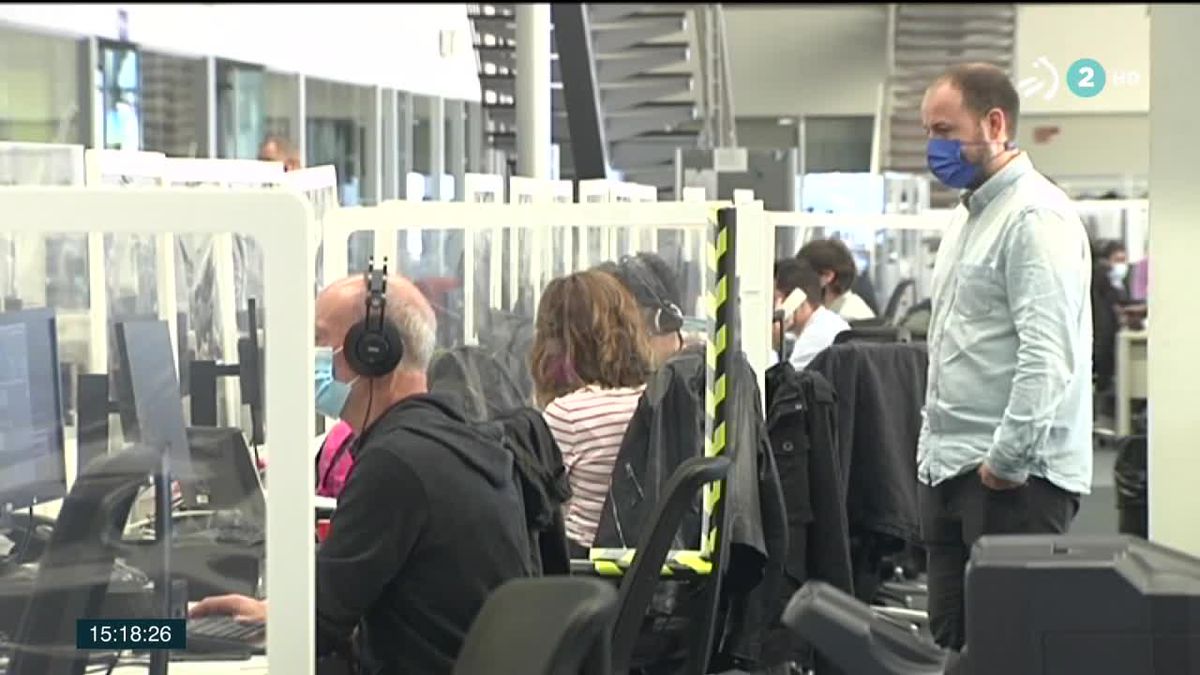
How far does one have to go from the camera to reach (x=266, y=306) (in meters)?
2.00

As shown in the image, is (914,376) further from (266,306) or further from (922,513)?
(266,306)

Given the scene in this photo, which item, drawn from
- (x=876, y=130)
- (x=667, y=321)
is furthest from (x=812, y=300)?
(x=876, y=130)

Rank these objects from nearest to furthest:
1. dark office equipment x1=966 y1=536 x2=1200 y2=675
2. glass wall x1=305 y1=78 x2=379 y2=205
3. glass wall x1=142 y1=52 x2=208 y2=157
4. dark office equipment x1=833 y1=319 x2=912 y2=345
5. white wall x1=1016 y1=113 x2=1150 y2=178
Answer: dark office equipment x1=966 y1=536 x2=1200 y2=675, dark office equipment x1=833 y1=319 x2=912 y2=345, white wall x1=1016 y1=113 x2=1150 y2=178, glass wall x1=142 y1=52 x2=208 y2=157, glass wall x1=305 y1=78 x2=379 y2=205

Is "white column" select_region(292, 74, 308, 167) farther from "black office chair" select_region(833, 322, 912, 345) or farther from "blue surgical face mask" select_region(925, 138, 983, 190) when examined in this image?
"blue surgical face mask" select_region(925, 138, 983, 190)

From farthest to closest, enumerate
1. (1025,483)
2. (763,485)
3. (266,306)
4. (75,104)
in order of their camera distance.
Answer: (75,104) < (763,485) < (1025,483) < (266,306)

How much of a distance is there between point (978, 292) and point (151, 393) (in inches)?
61.1

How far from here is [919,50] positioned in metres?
15.2

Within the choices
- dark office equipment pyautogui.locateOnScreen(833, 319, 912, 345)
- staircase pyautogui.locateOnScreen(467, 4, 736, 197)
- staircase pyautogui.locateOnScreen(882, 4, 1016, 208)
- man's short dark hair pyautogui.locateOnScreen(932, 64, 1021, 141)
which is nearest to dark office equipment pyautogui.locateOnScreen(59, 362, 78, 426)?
man's short dark hair pyautogui.locateOnScreen(932, 64, 1021, 141)

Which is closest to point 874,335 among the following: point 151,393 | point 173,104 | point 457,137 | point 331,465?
point 331,465

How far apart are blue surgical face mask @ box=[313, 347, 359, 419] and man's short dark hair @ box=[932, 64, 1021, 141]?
1370 millimetres

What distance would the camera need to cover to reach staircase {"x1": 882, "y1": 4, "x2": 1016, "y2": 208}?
14.6 metres

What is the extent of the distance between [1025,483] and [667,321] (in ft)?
2.98

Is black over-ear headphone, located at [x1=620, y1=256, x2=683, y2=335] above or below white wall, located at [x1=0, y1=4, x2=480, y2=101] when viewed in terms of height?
below
